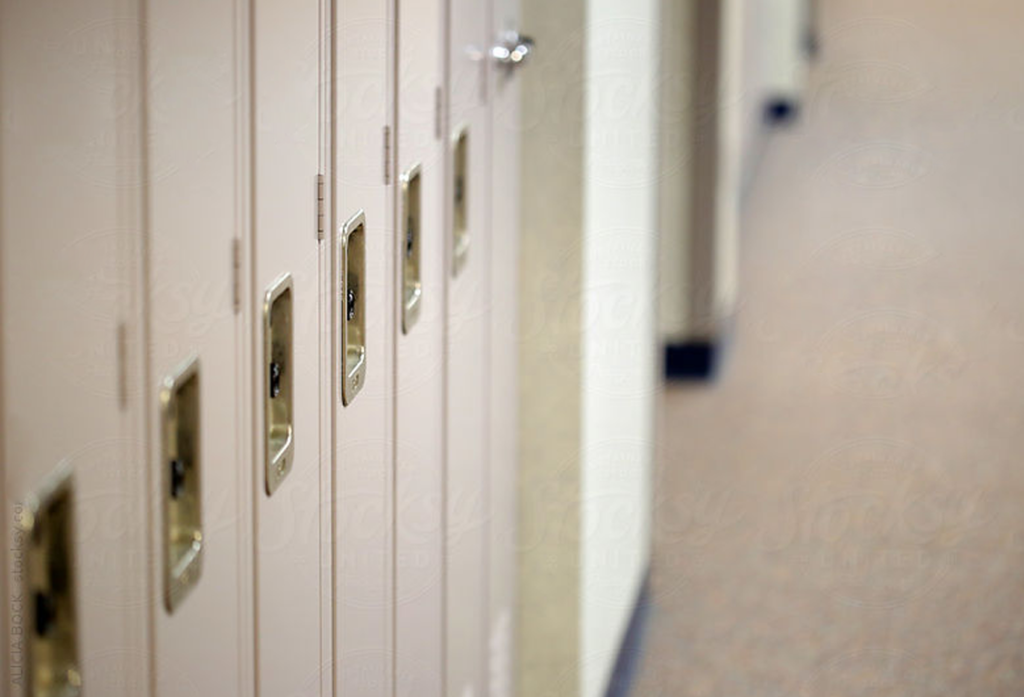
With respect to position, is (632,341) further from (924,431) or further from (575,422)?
(924,431)

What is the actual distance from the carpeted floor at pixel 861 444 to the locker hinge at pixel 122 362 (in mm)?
2835

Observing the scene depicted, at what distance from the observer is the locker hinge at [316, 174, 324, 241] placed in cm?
174

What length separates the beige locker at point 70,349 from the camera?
1.00 metres

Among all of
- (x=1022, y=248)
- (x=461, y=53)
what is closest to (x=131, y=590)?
(x=461, y=53)

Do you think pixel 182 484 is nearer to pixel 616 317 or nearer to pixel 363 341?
pixel 363 341

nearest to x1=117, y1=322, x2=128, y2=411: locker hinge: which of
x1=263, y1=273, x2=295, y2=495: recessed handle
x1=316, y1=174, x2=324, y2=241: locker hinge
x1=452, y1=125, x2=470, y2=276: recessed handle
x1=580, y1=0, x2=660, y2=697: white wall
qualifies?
x1=263, y1=273, x2=295, y2=495: recessed handle

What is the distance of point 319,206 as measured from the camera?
175cm

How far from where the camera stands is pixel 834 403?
5.80 meters

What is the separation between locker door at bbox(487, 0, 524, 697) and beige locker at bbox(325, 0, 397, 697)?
2.39 ft

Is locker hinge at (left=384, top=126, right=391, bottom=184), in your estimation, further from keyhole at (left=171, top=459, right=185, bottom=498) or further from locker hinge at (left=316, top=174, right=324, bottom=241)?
keyhole at (left=171, top=459, right=185, bottom=498)

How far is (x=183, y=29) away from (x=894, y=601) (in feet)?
11.1

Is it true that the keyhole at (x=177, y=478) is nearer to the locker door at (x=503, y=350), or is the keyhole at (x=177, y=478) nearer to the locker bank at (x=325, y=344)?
the locker bank at (x=325, y=344)

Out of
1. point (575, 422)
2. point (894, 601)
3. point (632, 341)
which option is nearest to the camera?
point (575, 422)

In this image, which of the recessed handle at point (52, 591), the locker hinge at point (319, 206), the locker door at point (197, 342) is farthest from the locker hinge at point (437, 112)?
the recessed handle at point (52, 591)
